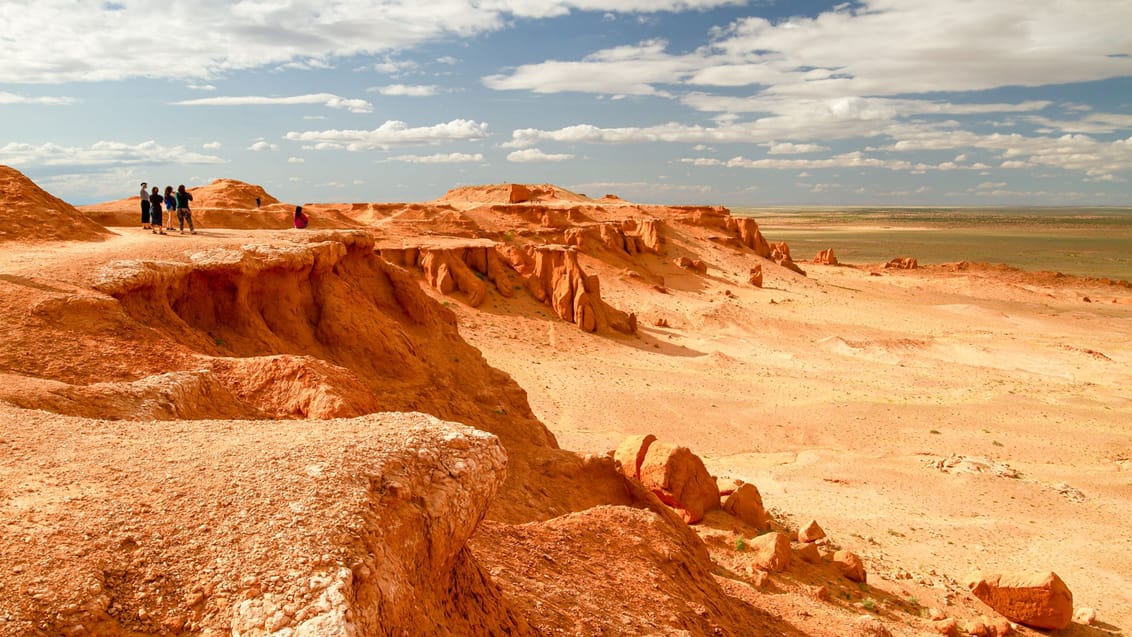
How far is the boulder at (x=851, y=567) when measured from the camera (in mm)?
11305

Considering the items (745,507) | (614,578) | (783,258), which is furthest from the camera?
(783,258)

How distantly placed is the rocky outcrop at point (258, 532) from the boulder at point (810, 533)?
868 centimetres

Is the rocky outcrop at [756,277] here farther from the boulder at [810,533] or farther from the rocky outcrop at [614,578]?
the rocky outcrop at [614,578]

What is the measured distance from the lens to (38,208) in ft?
41.5

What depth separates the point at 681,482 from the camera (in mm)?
12789

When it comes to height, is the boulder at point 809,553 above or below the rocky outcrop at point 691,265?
below

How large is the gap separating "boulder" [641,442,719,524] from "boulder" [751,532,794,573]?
1610mm

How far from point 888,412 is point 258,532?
866 inches

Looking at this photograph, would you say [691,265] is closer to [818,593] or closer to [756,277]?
[756,277]

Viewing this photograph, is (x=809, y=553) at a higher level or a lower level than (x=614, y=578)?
lower

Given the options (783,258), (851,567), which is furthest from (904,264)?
(851,567)

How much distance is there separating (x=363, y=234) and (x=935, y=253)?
8834 centimetres

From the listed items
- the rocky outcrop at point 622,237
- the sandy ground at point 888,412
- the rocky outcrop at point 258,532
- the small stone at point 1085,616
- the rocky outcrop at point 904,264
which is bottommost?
the small stone at point 1085,616

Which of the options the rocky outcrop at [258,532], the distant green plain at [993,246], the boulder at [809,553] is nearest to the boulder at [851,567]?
the boulder at [809,553]
